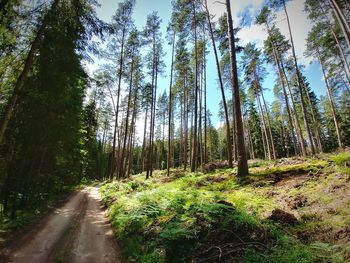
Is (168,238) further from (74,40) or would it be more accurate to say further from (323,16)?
(323,16)

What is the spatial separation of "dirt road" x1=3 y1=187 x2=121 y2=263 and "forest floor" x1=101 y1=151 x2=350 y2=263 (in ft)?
2.00

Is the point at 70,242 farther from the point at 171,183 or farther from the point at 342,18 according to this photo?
the point at 342,18

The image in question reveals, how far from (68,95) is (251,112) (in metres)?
37.0

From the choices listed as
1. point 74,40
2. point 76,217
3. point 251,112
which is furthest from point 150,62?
point 251,112

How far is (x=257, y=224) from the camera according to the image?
4426mm

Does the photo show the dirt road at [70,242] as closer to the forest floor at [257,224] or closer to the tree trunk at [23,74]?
the forest floor at [257,224]

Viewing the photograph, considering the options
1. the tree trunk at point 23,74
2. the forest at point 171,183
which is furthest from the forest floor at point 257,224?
the tree trunk at point 23,74

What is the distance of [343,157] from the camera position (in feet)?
21.8

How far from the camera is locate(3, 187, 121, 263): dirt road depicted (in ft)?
18.9

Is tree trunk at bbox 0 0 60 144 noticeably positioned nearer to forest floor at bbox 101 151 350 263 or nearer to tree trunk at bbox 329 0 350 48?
forest floor at bbox 101 151 350 263

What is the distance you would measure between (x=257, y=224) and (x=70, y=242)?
6.27 metres

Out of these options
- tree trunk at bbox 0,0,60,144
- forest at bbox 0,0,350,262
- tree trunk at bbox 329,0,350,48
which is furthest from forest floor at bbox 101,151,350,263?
tree trunk at bbox 329,0,350,48

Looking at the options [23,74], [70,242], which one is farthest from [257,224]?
[23,74]

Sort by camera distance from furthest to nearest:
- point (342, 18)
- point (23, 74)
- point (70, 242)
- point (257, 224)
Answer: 1. point (342, 18)
2. point (23, 74)
3. point (70, 242)
4. point (257, 224)
